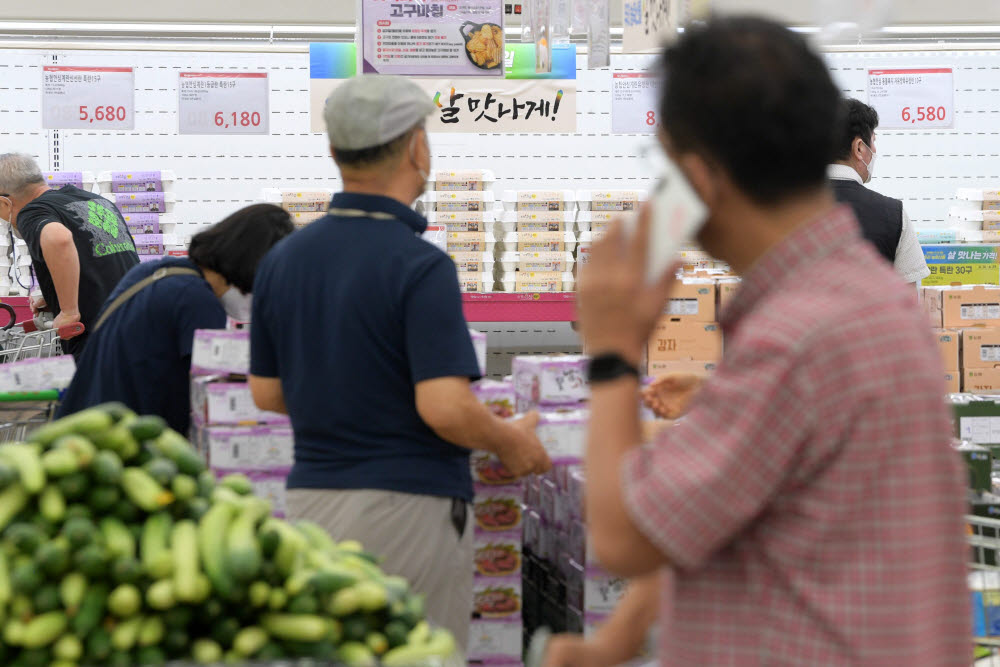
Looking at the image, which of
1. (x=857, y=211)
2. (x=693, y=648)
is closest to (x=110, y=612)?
(x=693, y=648)

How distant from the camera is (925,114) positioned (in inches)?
→ 278

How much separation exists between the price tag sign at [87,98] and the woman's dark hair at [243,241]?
3.79m

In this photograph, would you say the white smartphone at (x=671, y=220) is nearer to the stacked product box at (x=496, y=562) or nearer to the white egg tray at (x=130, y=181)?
the stacked product box at (x=496, y=562)

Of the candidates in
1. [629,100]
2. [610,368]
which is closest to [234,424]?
[610,368]

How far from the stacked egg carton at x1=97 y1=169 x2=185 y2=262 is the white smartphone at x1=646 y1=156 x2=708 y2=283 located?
5954 mm

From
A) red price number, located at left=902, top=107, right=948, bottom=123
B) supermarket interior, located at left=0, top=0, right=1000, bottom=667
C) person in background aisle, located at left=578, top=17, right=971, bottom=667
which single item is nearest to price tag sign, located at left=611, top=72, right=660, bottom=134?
supermarket interior, located at left=0, top=0, right=1000, bottom=667

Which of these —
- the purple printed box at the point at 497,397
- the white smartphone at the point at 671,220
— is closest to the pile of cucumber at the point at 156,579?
the white smartphone at the point at 671,220

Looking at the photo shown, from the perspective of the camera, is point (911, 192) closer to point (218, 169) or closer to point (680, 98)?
point (218, 169)

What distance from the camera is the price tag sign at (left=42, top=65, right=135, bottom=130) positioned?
662 cm

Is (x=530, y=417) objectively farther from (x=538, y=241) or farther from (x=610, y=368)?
(x=538, y=241)

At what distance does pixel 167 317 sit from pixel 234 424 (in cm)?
36

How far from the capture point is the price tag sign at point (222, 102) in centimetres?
662

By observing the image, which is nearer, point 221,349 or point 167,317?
point 221,349

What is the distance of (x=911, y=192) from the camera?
7734 millimetres
